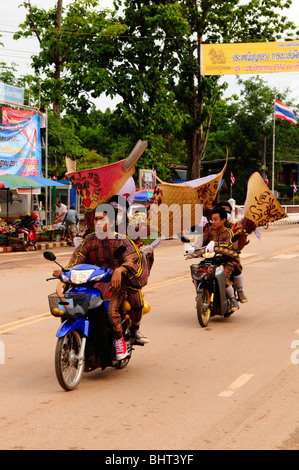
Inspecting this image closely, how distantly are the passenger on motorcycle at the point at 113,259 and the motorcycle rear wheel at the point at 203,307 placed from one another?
270 cm

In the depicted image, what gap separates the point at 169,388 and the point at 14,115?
22.8 m

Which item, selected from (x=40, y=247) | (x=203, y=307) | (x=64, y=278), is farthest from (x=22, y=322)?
(x=40, y=247)

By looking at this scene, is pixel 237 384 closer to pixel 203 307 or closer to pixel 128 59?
pixel 203 307

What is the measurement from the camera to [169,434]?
5227mm

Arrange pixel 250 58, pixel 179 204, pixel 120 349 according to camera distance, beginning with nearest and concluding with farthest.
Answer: pixel 120 349
pixel 179 204
pixel 250 58

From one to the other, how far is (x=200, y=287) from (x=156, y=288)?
4.37m

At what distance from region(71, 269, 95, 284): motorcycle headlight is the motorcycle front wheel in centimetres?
47

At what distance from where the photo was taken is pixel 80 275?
6496 millimetres

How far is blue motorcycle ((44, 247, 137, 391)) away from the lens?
639cm

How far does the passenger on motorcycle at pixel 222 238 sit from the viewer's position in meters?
10.4

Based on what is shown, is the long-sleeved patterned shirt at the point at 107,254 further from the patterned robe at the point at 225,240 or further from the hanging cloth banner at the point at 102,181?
the patterned robe at the point at 225,240

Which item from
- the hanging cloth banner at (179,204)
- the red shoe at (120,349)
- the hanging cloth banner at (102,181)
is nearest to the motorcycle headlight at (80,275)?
the red shoe at (120,349)

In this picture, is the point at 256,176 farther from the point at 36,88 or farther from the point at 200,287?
the point at 36,88

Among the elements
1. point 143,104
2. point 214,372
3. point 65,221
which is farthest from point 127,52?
point 214,372
